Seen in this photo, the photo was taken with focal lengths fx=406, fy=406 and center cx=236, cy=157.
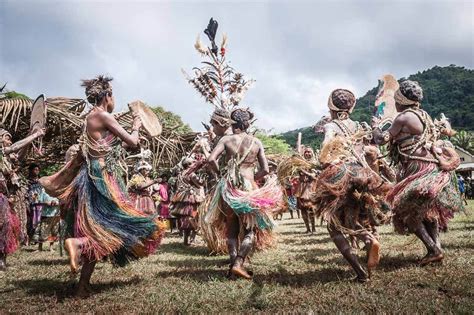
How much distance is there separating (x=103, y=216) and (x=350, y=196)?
8.01 feet

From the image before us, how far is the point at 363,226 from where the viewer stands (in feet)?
13.3

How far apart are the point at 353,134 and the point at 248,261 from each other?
230cm

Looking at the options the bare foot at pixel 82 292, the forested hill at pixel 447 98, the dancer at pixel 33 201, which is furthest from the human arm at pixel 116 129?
the forested hill at pixel 447 98

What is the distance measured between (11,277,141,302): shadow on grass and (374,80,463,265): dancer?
10.4 feet

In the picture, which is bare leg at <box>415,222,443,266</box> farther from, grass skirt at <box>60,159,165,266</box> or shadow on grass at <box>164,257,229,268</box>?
grass skirt at <box>60,159,165,266</box>

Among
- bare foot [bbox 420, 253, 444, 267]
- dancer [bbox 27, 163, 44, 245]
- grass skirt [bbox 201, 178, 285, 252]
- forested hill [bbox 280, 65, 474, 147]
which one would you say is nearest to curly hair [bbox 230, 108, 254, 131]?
grass skirt [bbox 201, 178, 285, 252]


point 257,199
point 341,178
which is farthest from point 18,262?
point 341,178

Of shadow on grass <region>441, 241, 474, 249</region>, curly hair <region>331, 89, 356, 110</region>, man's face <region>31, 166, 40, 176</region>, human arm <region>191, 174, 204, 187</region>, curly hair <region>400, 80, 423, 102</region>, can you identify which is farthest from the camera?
man's face <region>31, 166, 40, 176</region>

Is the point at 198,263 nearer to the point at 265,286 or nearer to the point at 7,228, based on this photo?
the point at 265,286

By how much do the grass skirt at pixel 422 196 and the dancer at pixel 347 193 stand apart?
0.57 m

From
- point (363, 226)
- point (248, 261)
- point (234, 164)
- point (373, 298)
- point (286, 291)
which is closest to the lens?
point (373, 298)

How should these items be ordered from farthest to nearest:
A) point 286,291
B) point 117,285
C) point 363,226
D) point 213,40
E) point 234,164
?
point 213,40, point 234,164, point 117,285, point 363,226, point 286,291

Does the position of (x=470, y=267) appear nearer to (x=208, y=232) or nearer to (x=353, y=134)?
(x=353, y=134)

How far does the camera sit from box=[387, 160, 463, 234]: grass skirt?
451cm
